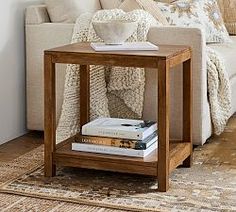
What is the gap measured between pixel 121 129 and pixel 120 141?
0.16 ft

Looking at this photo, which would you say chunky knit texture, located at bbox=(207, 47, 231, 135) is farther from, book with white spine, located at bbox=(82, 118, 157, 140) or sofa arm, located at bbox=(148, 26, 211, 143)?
book with white spine, located at bbox=(82, 118, 157, 140)

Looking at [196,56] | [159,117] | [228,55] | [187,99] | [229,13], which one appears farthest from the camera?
[229,13]

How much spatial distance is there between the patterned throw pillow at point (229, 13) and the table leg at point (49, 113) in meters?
2.00

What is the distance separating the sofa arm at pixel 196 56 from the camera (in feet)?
8.81

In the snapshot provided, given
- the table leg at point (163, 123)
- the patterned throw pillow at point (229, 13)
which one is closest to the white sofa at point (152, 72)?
the table leg at point (163, 123)

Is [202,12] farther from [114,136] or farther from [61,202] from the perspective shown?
[61,202]

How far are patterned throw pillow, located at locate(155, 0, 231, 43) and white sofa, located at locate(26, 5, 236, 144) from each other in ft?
0.81

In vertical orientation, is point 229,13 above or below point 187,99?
above

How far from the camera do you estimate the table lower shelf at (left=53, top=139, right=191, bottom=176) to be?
2340mm

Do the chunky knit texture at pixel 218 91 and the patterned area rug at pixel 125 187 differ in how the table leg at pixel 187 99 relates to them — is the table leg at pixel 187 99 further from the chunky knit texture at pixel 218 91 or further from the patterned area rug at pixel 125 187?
the chunky knit texture at pixel 218 91

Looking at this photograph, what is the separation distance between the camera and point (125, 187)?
2367mm

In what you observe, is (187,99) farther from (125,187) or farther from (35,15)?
(35,15)

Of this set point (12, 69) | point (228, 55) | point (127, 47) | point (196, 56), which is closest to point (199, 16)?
point (228, 55)

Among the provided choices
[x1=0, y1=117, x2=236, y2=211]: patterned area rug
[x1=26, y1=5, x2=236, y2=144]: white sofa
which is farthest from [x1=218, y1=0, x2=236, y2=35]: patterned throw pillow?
[x1=0, y1=117, x2=236, y2=211]: patterned area rug
